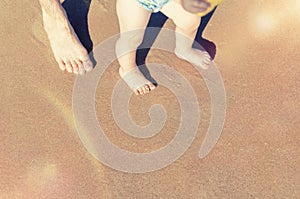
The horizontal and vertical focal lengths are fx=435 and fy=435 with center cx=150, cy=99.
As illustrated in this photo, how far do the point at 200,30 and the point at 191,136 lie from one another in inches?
28.7

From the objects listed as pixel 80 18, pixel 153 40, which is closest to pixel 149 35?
pixel 153 40

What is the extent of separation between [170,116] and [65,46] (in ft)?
2.47

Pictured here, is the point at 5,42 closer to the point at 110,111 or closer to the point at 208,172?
the point at 110,111

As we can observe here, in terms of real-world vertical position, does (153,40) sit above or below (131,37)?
below

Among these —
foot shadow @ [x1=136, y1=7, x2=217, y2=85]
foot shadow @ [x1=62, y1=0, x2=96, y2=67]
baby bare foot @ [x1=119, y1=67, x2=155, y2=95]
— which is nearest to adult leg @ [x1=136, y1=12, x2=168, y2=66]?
foot shadow @ [x1=136, y1=7, x2=217, y2=85]

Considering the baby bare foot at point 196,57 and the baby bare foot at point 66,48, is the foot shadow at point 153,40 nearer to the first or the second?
the baby bare foot at point 196,57

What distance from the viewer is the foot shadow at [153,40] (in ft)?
8.36

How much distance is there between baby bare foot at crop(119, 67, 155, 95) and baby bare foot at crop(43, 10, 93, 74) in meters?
0.23

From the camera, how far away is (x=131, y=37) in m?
2.31

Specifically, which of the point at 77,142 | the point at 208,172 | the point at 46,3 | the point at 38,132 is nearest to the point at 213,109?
the point at 208,172

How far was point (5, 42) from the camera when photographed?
8.52 feet

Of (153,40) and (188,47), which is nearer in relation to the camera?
(188,47)

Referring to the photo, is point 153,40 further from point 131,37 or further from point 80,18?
point 80,18

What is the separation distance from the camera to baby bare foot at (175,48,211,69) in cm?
253
